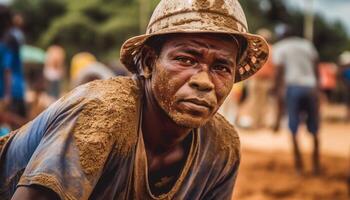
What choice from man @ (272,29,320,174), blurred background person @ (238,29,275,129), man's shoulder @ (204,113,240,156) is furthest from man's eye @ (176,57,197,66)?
blurred background person @ (238,29,275,129)

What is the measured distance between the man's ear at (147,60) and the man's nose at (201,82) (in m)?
0.21

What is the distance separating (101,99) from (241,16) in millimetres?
571

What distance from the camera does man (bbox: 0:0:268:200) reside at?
193 centimetres

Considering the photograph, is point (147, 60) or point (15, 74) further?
point (15, 74)

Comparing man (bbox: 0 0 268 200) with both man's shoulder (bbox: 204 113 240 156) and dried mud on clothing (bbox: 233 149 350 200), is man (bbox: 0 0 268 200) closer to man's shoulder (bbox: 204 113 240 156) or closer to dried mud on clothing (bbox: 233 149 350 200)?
man's shoulder (bbox: 204 113 240 156)

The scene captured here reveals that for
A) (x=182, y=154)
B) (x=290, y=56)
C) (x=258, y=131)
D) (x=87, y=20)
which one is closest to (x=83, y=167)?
(x=182, y=154)

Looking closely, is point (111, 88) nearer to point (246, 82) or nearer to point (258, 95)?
point (258, 95)

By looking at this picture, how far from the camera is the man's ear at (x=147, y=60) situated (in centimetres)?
223

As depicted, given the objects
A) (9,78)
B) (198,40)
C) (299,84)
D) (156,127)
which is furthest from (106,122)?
(299,84)

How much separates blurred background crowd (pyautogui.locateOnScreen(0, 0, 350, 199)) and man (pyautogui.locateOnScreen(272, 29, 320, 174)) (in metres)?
0.01

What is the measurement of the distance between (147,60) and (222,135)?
17.8 inches

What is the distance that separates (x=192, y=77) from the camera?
207 cm

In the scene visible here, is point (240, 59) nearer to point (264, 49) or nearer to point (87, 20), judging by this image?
point (264, 49)

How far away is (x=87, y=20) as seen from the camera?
2595 cm
